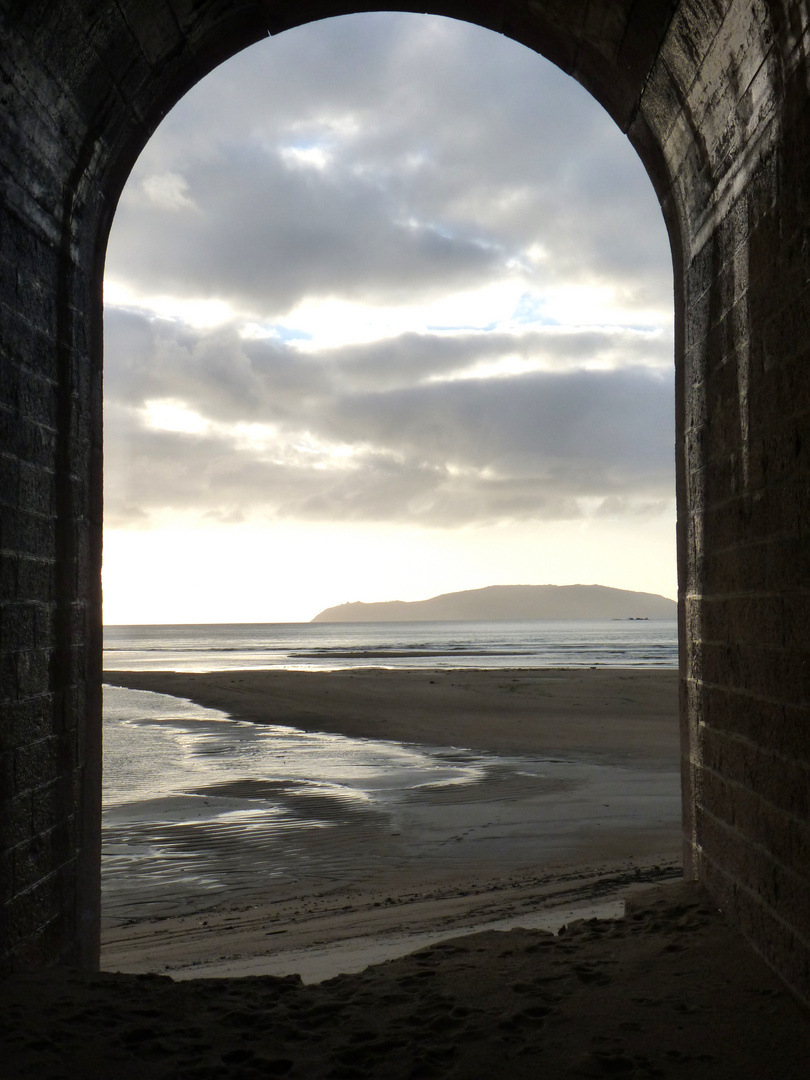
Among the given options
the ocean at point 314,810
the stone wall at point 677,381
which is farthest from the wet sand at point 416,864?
the stone wall at point 677,381

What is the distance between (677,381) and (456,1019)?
321 centimetres

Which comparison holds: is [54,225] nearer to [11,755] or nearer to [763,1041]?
[11,755]

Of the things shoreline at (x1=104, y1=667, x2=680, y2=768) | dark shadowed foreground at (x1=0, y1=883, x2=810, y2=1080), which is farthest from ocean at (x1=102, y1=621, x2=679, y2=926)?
dark shadowed foreground at (x1=0, y1=883, x2=810, y2=1080)

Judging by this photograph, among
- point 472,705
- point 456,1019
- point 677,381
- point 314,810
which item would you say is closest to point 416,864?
point 314,810

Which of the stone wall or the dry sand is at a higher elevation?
the stone wall

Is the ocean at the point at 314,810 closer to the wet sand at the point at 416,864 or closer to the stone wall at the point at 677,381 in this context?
the wet sand at the point at 416,864

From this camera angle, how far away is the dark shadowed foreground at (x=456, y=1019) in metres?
3.08

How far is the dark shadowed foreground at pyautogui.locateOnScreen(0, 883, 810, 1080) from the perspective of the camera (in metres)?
3.08

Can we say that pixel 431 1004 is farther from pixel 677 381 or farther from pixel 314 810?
pixel 314 810

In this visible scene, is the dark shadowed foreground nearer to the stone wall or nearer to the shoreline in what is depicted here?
the stone wall

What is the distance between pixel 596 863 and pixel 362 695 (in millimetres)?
14587

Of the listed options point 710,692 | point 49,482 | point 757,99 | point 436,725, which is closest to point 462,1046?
point 710,692

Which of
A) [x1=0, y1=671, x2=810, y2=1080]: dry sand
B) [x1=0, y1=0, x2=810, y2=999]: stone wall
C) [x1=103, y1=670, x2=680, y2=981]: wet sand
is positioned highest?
[x1=0, y1=0, x2=810, y2=999]: stone wall

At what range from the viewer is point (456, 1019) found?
11.4ft
